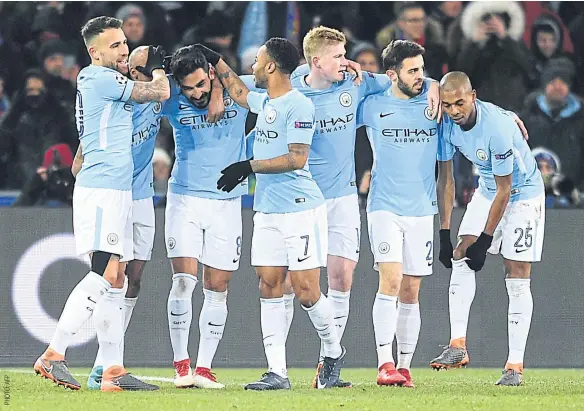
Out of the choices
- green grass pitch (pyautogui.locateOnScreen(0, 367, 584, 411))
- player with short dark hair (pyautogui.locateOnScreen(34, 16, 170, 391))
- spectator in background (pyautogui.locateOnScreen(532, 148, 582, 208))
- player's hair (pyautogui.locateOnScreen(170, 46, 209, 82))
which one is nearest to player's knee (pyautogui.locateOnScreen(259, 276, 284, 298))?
green grass pitch (pyautogui.locateOnScreen(0, 367, 584, 411))

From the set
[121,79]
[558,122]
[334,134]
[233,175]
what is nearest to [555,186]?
[558,122]

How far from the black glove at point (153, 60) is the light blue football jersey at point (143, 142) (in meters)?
0.24

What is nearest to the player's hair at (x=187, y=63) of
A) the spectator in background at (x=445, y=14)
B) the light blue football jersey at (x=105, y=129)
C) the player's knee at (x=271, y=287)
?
the light blue football jersey at (x=105, y=129)

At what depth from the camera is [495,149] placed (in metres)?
8.95

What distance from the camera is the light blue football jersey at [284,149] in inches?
324

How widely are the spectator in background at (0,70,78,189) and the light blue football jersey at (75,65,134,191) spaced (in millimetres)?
4105

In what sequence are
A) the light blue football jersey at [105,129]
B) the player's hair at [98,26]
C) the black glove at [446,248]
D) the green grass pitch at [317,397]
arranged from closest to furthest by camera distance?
the green grass pitch at [317,397] → the light blue football jersey at [105,129] → the player's hair at [98,26] → the black glove at [446,248]

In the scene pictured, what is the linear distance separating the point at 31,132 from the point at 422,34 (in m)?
4.14

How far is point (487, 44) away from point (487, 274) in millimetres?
2949

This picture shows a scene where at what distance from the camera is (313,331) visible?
11.0m

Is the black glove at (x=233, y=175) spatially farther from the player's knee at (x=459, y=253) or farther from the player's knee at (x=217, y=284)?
the player's knee at (x=459, y=253)

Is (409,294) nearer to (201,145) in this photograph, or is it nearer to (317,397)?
(317,397)

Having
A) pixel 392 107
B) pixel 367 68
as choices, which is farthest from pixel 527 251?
pixel 367 68

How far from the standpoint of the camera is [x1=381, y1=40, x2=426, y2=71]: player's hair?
891 centimetres
